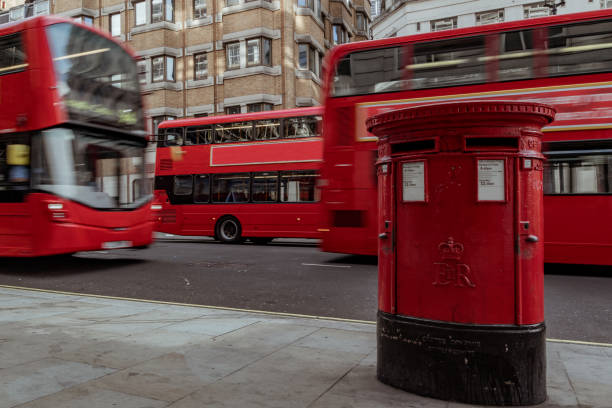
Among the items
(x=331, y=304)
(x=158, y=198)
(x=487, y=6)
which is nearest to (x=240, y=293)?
(x=331, y=304)

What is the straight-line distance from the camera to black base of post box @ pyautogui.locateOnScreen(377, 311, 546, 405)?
282 cm

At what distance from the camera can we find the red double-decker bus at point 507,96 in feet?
27.3

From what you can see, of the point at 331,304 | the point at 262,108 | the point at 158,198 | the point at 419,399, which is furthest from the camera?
the point at 262,108

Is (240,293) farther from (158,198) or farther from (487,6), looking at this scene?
→ (487,6)

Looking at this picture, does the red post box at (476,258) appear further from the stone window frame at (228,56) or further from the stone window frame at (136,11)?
the stone window frame at (136,11)

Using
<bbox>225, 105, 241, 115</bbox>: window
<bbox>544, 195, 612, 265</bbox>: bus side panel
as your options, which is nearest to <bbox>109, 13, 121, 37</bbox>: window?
<bbox>225, 105, 241, 115</bbox>: window

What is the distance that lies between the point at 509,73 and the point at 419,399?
7.38 metres

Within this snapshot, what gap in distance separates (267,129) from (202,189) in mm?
3068

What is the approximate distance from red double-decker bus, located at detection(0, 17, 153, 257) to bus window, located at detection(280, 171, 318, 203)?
19.8 ft

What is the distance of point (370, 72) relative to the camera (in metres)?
9.73

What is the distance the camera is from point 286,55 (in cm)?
2555

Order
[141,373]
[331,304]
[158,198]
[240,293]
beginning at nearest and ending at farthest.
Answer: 1. [141,373]
2. [331,304]
3. [240,293]
4. [158,198]

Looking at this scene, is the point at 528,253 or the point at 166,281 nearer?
the point at 528,253

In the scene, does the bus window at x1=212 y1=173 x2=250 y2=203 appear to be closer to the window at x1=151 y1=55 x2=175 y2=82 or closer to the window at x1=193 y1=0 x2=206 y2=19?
the window at x1=151 y1=55 x2=175 y2=82
